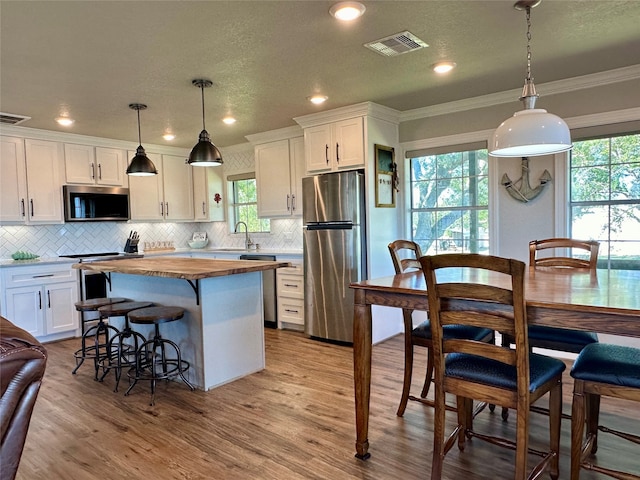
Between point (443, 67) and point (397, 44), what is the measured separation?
2.01 feet

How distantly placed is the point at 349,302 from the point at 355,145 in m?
1.57

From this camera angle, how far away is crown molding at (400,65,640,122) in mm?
3412

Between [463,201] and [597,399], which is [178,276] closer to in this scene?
[597,399]

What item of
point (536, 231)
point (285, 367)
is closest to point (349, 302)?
point (285, 367)

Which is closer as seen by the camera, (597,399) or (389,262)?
(597,399)

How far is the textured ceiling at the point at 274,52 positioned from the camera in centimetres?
233

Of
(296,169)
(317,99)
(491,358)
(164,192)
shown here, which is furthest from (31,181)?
(491,358)

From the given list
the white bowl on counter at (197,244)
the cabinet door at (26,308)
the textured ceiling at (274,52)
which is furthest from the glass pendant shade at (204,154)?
the white bowl on counter at (197,244)

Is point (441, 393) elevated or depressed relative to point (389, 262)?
depressed

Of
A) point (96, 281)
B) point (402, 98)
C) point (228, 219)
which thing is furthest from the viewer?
point (228, 219)

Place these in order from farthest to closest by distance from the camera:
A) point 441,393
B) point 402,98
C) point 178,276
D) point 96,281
A: point 96,281, point 402,98, point 178,276, point 441,393

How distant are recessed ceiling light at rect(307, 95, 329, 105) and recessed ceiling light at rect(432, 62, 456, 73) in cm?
105

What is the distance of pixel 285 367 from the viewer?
12.2 feet

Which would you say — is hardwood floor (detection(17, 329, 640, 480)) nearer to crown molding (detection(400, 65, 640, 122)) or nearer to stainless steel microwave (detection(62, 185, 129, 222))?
stainless steel microwave (detection(62, 185, 129, 222))
